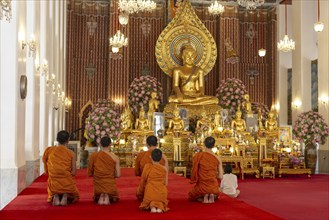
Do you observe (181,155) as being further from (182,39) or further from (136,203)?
(136,203)

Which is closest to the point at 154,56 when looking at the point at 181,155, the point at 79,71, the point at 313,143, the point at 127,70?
the point at 127,70

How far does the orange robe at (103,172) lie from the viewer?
662 cm

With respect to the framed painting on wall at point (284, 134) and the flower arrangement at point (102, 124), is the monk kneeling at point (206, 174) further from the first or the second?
the framed painting on wall at point (284, 134)

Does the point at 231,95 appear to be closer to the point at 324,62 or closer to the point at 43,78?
the point at 324,62

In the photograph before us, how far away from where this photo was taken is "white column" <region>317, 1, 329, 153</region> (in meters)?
15.4

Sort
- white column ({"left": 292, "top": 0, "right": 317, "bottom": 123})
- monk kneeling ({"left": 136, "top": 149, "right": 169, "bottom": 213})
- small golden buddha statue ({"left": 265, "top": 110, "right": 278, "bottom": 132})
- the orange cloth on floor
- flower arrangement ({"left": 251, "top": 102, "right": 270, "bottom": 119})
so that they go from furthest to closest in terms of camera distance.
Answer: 1. flower arrangement ({"left": 251, "top": 102, "right": 270, "bottom": 119})
2. white column ({"left": 292, "top": 0, "right": 317, "bottom": 123})
3. small golden buddha statue ({"left": 265, "top": 110, "right": 278, "bottom": 132})
4. the orange cloth on floor
5. monk kneeling ({"left": 136, "top": 149, "right": 169, "bottom": 213})

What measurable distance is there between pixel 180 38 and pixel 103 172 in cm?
1288

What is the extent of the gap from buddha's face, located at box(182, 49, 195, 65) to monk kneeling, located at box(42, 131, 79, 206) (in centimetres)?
1215

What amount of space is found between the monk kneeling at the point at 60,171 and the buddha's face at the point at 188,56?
12.1 metres

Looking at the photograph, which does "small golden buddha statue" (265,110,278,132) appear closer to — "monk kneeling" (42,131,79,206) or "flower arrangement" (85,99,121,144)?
"flower arrangement" (85,99,121,144)

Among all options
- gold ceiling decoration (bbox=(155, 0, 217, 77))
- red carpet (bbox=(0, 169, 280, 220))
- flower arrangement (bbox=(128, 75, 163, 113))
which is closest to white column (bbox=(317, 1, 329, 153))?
gold ceiling decoration (bbox=(155, 0, 217, 77))

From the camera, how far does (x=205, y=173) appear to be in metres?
7.03

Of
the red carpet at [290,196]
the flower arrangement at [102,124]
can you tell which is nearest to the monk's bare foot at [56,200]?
the red carpet at [290,196]

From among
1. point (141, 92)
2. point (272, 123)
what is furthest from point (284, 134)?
point (141, 92)
